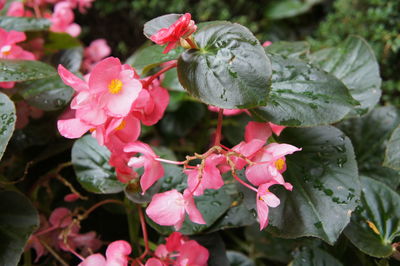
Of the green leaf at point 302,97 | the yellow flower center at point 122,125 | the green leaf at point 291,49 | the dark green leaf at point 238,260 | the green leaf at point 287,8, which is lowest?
the dark green leaf at point 238,260

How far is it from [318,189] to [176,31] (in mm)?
308

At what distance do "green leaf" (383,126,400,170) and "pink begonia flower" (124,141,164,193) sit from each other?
35 centimetres

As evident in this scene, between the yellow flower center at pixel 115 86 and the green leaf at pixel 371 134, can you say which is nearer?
the yellow flower center at pixel 115 86

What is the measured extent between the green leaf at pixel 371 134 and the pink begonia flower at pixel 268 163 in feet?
1.27

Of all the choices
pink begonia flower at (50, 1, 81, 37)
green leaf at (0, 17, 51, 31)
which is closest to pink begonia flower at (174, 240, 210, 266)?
green leaf at (0, 17, 51, 31)

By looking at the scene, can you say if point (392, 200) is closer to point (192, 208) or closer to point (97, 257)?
point (192, 208)

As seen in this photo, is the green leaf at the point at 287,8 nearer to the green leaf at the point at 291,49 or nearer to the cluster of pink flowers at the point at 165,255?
the green leaf at the point at 291,49

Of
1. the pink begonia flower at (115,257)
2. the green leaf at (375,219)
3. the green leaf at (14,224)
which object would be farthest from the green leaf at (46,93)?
the green leaf at (375,219)

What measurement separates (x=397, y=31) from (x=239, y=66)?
0.83m

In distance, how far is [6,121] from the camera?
0.62 m

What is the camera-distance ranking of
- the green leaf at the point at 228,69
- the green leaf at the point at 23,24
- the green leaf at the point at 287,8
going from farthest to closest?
the green leaf at the point at 287,8
the green leaf at the point at 23,24
the green leaf at the point at 228,69

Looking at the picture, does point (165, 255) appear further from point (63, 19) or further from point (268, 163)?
point (63, 19)

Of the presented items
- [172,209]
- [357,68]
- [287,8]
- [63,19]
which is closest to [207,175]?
[172,209]

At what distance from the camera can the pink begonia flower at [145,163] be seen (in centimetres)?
57
